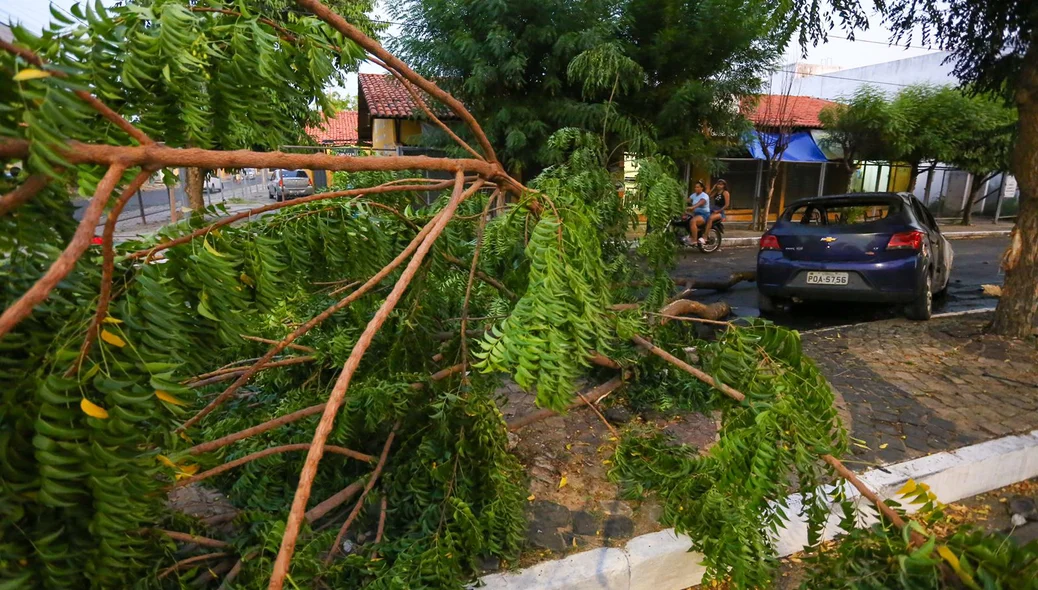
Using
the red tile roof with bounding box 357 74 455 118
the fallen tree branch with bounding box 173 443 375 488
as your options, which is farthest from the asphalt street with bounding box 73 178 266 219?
the fallen tree branch with bounding box 173 443 375 488

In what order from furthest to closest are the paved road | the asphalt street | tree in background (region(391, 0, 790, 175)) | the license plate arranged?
the asphalt street < tree in background (region(391, 0, 790, 175)) < the paved road < the license plate

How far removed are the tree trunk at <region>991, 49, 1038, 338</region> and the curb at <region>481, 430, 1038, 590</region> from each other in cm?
279

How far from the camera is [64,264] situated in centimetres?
70

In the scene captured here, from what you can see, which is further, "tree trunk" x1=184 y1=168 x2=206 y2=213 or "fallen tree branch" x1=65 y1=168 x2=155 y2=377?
"tree trunk" x1=184 y1=168 x2=206 y2=213

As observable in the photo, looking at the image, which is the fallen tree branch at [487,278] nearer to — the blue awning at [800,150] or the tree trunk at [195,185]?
the tree trunk at [195,185]

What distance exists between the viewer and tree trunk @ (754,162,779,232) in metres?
16.7

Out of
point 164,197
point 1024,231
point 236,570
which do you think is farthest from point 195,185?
point 164,197

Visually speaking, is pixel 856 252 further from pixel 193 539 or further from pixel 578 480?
pixel 193 539

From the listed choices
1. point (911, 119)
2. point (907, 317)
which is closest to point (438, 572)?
point (907, 317)

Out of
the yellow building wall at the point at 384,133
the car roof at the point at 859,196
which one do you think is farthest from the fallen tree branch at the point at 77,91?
the yellow building wall at the point at 384,133

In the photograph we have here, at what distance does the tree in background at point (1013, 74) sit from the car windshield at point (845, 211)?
1262mm

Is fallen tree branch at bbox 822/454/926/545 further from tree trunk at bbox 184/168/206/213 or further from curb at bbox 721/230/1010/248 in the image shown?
curb at bbox 721/230/1010/248

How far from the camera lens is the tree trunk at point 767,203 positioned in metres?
16.7

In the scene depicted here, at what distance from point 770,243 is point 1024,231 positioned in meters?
2.35
